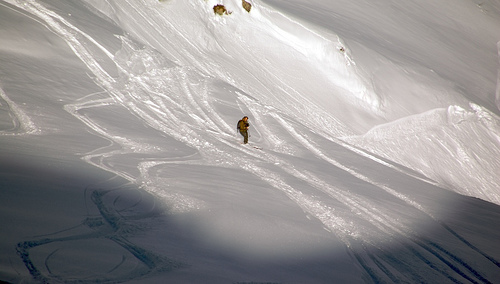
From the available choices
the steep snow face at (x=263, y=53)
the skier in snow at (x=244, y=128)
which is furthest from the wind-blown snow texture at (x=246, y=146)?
the skier in snow at (x=244, y=128)

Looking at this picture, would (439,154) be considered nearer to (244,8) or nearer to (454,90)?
(454,90)

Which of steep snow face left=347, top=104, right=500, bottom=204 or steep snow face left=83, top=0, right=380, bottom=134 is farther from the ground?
steep snow face left=83, top=0, right=380, bottom=134

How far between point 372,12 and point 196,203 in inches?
795

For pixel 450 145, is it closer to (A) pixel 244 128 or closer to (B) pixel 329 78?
(B) pixel 329 78

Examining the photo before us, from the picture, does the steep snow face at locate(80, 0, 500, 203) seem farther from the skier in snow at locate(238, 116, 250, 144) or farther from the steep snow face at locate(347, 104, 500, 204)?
the skier in snow at locate(238, 116, 250, 144)

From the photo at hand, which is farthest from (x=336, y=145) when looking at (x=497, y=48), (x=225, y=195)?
(x=497, y=48)

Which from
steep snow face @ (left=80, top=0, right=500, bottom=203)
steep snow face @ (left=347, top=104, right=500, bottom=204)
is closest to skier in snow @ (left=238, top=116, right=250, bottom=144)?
steep snow face @ (left=80, top=0, right=500, bottom=203)

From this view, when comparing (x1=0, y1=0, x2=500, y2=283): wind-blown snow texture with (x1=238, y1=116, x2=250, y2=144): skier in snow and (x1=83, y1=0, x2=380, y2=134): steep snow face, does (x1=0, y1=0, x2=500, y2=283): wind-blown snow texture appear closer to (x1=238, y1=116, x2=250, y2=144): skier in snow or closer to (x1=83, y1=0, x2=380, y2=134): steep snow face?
(x1=83, y1=0, x2=380, y2=134): steep snow face

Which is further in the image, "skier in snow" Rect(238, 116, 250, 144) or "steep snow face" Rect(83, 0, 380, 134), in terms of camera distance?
A: "steep snow face" Rect(83, 0, 380, 134)

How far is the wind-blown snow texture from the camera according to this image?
4.89m

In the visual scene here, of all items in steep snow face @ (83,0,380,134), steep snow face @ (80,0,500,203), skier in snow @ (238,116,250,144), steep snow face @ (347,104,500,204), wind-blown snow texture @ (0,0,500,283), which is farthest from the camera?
steep snow face @ (83,0,380,134)

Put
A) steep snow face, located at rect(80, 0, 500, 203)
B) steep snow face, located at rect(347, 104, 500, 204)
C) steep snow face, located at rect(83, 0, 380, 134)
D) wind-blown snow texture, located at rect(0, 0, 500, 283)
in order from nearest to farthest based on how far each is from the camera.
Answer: wind-blown snow texture, located at rect(0, 0, 500, 283)
steep snow face, located at rect(347, 104, 500, 204)
steep snow face, located at rect(80, 0, 500, 203)
steep snow face, located at rect(83, 0, 380, 134)

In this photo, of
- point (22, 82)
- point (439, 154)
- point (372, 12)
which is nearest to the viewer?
point (22, 82)

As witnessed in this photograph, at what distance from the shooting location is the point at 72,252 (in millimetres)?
4016
